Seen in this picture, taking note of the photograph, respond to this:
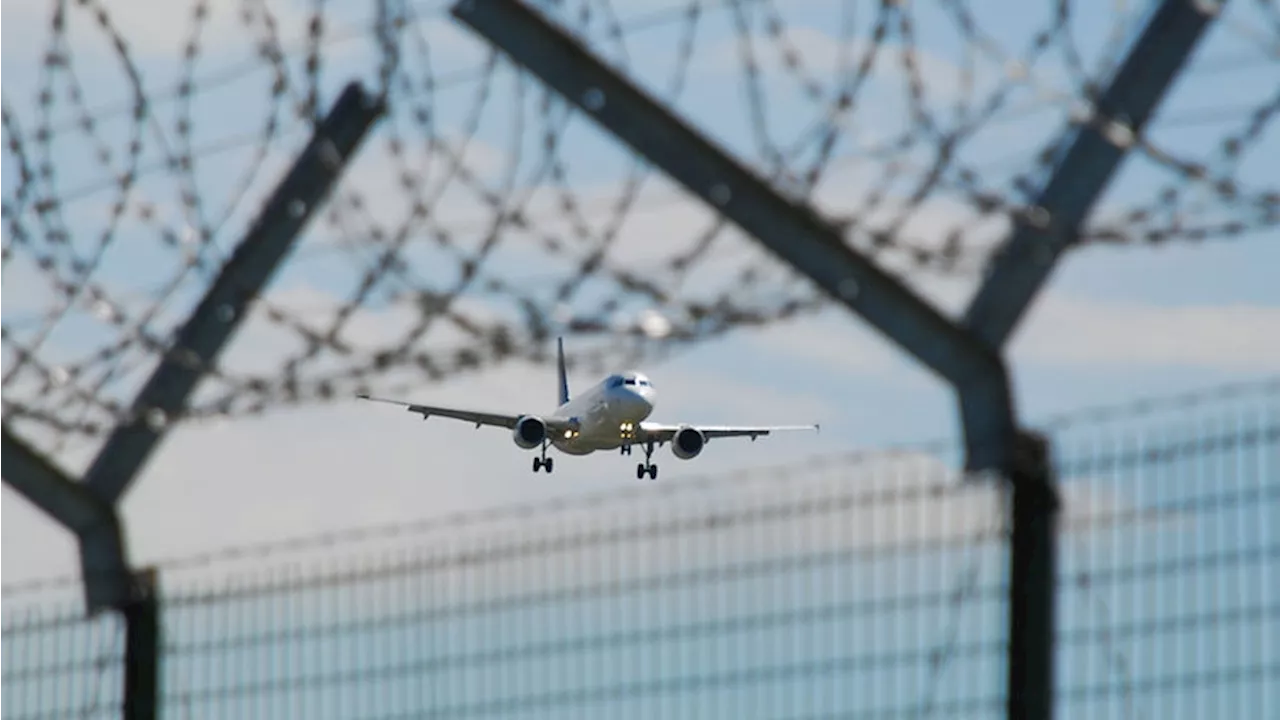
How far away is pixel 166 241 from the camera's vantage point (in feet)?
41.7

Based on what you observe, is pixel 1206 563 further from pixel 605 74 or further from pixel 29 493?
pixel 29 493

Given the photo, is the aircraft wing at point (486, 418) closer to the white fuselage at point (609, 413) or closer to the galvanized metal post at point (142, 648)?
the white fuselage at point (609, 413)

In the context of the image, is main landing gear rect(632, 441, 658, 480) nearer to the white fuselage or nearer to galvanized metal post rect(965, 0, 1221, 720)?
the white fuselage

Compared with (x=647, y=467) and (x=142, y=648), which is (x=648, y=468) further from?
(x=142, y=648)

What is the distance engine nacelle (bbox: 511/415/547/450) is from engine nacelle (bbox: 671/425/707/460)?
9.63ft

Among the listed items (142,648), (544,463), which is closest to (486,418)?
(544,463)

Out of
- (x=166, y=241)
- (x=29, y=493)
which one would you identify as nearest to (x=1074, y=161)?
(x=166, y=241)

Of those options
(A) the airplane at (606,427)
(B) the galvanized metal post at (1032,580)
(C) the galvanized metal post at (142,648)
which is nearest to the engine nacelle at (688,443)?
(A) the airplane at (606,427)

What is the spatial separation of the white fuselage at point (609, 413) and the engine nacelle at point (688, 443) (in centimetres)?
86

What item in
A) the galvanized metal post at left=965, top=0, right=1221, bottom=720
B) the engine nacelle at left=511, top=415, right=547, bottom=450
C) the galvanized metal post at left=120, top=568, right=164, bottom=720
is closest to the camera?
the galvanized metal post at left=965, top=0, right=1221, bottom=720

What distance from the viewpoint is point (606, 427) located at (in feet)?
200

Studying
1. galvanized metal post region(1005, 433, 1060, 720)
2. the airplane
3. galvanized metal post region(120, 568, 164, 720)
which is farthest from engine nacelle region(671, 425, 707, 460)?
galvanized metal post region(1005, 433, 1060, 720)

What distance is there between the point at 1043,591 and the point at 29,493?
4893 mm

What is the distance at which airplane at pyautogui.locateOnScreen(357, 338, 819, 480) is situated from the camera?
194 feet
